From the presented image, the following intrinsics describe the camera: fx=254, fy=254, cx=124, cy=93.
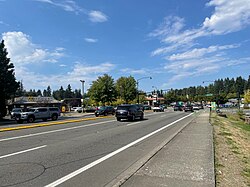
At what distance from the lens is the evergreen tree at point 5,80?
4028 centimetres

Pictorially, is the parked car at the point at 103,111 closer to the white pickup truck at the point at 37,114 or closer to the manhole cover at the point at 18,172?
the white pickup truck at the point at 37,114

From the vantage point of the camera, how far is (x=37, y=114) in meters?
31.7

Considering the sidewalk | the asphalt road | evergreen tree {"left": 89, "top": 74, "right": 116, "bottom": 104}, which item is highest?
evergreen tree {"left": 89, "top": 74, "right": 116, "bottom": 104}

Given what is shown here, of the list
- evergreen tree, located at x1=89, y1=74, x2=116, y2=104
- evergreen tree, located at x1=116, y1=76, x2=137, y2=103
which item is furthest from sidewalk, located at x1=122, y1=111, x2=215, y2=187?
evergreen tree, located at x1=116, y1=76, x2=137, y2=103

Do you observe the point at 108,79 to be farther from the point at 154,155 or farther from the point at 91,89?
the point at 154,155

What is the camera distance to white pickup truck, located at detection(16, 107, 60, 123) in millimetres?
30406

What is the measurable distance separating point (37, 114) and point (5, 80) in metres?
16.0

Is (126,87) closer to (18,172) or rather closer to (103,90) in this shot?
(103,90)

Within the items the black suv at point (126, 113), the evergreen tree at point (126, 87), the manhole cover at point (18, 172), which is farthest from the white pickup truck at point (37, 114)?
the evergreen tree at point (126, 87)

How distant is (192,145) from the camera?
10477mm

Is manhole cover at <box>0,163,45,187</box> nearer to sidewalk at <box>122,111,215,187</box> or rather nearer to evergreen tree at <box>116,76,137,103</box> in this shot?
sidewalk at <box>122,111,215,187</box>

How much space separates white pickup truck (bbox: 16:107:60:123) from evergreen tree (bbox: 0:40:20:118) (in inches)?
435

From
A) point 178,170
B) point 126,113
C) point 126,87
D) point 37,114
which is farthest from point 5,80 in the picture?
point 178,170

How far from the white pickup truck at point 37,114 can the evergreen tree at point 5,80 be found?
11055 mm
